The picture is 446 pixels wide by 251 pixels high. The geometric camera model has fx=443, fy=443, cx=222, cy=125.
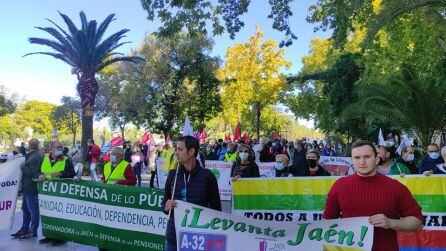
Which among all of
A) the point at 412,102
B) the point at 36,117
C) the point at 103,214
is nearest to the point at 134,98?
the point at 412,102

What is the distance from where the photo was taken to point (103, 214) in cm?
710

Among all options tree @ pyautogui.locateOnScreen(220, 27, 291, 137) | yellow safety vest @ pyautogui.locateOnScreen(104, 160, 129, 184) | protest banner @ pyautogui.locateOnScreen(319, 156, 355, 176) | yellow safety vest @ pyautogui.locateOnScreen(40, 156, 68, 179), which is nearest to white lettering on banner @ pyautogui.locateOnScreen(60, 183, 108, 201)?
yellow safety vest @ pyautogui.locateOnScreen(104, 160, 129, 184)

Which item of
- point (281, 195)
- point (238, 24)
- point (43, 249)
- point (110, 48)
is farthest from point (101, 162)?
point (281, 195)

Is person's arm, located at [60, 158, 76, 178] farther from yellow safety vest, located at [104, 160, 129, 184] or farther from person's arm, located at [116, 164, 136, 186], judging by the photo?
person's arm, located at [116, 164, 136, 186]

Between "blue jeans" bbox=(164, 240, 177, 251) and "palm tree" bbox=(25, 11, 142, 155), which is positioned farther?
"palm tree" bbox=(25, 11, 142, 155)

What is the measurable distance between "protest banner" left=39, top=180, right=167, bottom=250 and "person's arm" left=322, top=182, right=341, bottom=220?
11.8 ft

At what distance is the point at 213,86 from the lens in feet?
117

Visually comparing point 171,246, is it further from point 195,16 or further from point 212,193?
point 195,16

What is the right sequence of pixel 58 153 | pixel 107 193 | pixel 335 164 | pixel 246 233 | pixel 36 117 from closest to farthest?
pixel 246 233, pixel 107 193, pixel 58 153, pixel 335 164, pixel 36 117

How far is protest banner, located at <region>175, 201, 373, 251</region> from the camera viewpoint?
3691 millimetres

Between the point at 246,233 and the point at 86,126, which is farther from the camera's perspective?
the point at 86,126

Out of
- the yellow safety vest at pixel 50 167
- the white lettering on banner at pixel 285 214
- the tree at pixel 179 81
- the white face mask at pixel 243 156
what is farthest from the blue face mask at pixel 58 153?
the tree at pixel 179 81

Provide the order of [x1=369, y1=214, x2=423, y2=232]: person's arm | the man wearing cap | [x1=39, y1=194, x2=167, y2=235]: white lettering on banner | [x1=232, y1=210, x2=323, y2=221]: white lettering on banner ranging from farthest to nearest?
the man wearing cap → [x1=39, y1=194, x2=167, y2=235]: white lettering on banner → [x1=232, y1=210, x2=323, y2=221]: white lettering on banner → [x1=369, y1=214, x2=423, y2=232]: person's arm

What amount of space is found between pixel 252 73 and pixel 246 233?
38.3 m
